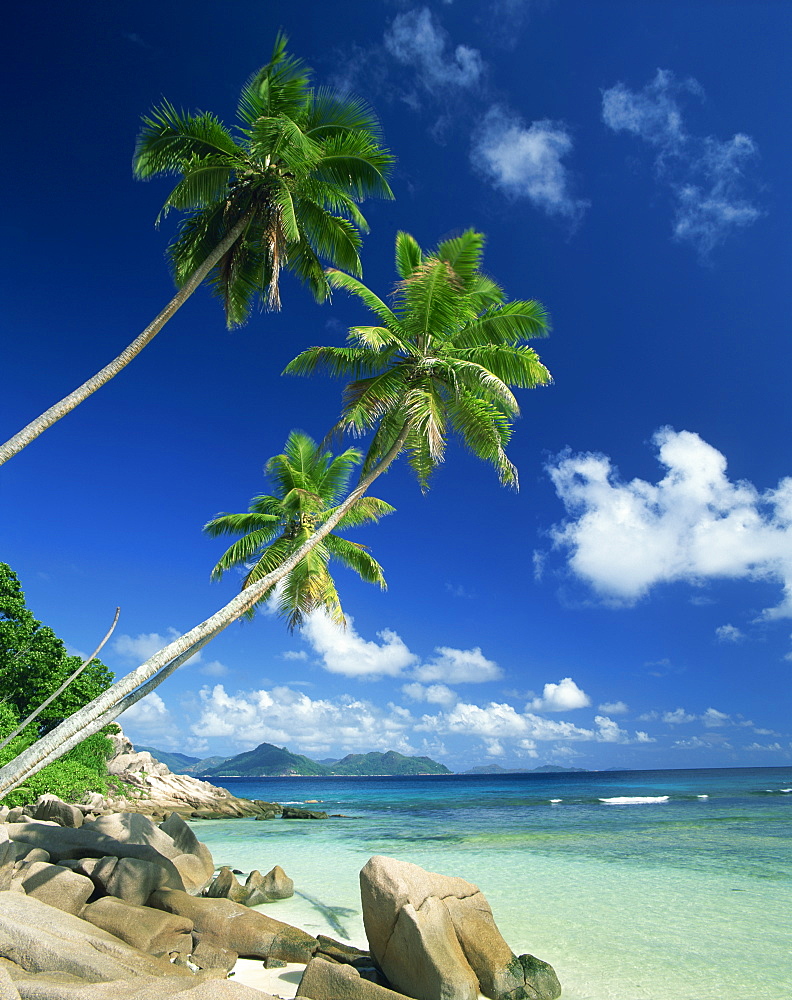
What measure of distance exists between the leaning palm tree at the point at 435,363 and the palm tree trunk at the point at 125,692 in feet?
5.00

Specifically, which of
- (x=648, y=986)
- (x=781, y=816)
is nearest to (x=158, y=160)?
(x=648, y=986)

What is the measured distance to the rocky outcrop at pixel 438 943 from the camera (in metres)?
6.00

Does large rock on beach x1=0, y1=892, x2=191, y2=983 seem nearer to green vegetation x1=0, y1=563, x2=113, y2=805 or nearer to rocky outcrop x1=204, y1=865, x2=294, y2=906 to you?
rocky outcrop x1=204, y1=865, x2=294, y2=906

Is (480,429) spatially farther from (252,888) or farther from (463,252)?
(252,888)

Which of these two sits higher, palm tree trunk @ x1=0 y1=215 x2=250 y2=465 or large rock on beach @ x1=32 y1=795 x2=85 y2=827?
palm tree trunk @ x1=0 y1=215 x2=250 y2=465

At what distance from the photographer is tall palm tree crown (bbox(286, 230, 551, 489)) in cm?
1091

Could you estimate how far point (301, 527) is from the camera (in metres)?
17.1

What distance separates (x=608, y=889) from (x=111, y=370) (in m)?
13.0

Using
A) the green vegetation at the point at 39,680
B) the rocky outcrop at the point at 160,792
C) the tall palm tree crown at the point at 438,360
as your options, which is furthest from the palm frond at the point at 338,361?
the rocky outcrop at the point at 160,792

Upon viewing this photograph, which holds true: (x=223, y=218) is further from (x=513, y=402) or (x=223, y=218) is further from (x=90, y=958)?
(x=90, y=958)

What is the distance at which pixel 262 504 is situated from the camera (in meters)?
18.7

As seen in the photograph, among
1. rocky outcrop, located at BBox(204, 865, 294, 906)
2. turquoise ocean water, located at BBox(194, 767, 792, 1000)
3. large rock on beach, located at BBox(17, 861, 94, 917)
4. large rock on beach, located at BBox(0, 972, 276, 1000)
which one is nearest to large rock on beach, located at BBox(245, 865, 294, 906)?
rocky outcrop, located at BBox(204, 865, 294, 906)

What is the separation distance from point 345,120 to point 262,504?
11.2 meters

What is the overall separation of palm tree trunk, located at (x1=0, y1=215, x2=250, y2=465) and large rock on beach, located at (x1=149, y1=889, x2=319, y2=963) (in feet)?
19.9
